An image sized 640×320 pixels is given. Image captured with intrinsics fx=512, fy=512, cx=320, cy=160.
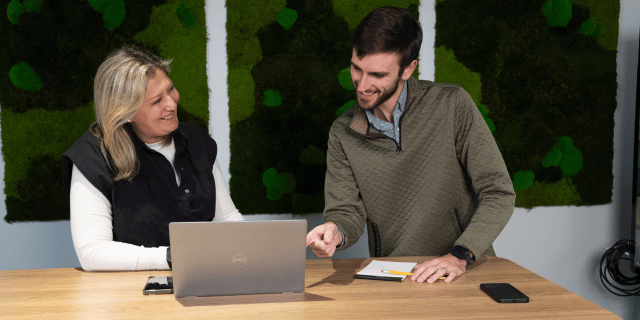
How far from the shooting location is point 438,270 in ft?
4.86

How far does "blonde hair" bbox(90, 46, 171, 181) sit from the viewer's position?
1.79 meters

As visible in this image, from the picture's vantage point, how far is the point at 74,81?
247cm

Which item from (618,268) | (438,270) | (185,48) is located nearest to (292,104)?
(185,48)

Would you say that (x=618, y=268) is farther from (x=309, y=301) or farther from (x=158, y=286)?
(x=158, y=286)

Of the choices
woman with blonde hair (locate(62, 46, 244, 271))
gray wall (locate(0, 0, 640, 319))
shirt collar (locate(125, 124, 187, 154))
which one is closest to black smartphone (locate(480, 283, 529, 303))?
woman with blonde hair (locate(62, 46, 244, 271))

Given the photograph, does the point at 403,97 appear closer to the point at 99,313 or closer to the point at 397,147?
the point at 397,147

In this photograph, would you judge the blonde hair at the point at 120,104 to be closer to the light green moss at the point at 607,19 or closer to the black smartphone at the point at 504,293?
the black smartphone at the point at 504,293

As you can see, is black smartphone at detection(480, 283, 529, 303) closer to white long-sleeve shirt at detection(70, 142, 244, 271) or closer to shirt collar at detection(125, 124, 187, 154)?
white long-sleeve shirt at detection(70, 142, 244, 271)

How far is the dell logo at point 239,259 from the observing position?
1.27 m

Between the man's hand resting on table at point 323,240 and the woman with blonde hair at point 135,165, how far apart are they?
1.85ft

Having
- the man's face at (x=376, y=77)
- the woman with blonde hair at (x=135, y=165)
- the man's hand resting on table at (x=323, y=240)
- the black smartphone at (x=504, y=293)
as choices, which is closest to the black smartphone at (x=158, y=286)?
the woman with blonde hair at (x=135, y=165)

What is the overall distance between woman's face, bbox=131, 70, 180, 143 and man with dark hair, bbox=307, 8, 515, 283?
639mm

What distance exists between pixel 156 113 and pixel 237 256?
2.72 ft

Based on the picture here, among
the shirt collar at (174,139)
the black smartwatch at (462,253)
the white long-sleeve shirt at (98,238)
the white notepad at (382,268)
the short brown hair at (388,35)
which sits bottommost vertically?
the white notepad at (382,268)
